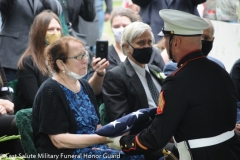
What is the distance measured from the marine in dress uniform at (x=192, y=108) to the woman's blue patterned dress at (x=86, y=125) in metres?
0.54

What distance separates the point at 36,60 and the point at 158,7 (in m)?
2.35

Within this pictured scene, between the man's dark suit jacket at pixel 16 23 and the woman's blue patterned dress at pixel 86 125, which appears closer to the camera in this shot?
the woman's blue patterned dress at pixel 86 125

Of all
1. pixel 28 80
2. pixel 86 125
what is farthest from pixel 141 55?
pixel 28 80

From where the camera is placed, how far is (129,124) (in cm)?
441

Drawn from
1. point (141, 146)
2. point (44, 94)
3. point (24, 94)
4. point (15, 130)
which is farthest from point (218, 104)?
point (24, 94)

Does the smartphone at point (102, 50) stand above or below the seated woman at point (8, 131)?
above

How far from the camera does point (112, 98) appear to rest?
5352 mm

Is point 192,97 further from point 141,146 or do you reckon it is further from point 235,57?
point 235,57

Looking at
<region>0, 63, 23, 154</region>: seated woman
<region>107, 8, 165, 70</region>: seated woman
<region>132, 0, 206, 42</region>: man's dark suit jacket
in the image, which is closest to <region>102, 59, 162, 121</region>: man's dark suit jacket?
<region>0, 63, 23, 154</region>: seated woman

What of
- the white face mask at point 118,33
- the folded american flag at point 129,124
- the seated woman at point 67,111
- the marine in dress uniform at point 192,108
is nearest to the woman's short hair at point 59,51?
the seated woman at point 67,111

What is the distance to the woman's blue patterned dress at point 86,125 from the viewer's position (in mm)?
4801

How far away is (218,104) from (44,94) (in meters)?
1.39

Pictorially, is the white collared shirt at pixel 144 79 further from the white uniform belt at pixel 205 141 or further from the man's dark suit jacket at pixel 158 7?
the man's dark suit jacket at pixel 158 7

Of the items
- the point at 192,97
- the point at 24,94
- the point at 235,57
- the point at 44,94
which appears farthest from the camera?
the point at 235,57
